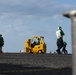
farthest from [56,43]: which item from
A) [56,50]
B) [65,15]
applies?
[65,15]

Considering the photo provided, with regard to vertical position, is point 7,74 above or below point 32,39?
below

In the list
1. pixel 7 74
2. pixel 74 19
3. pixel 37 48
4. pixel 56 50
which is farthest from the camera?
pixel 37 48

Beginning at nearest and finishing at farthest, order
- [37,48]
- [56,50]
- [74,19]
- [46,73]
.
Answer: [74,19] → [46,73] → [56,50] → [37,48]

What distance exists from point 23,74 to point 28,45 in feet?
91.9

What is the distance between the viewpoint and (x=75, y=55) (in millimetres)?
2133

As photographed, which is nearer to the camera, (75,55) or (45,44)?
(75,55)

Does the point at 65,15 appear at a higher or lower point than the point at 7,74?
higher

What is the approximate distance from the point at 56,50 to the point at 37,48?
7.38m

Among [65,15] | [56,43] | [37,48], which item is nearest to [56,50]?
[56,43]

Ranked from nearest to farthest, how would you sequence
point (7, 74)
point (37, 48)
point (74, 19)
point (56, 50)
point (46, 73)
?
point (74, 19), point (7, 74), point (46, 73), point (56, 50), point (37, 48)

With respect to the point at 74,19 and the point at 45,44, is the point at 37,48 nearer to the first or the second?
the point at 45,44

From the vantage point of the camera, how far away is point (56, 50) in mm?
30062

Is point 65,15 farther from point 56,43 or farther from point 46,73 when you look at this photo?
point 56,43

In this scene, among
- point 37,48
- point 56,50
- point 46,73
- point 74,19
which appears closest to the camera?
point 74,19
